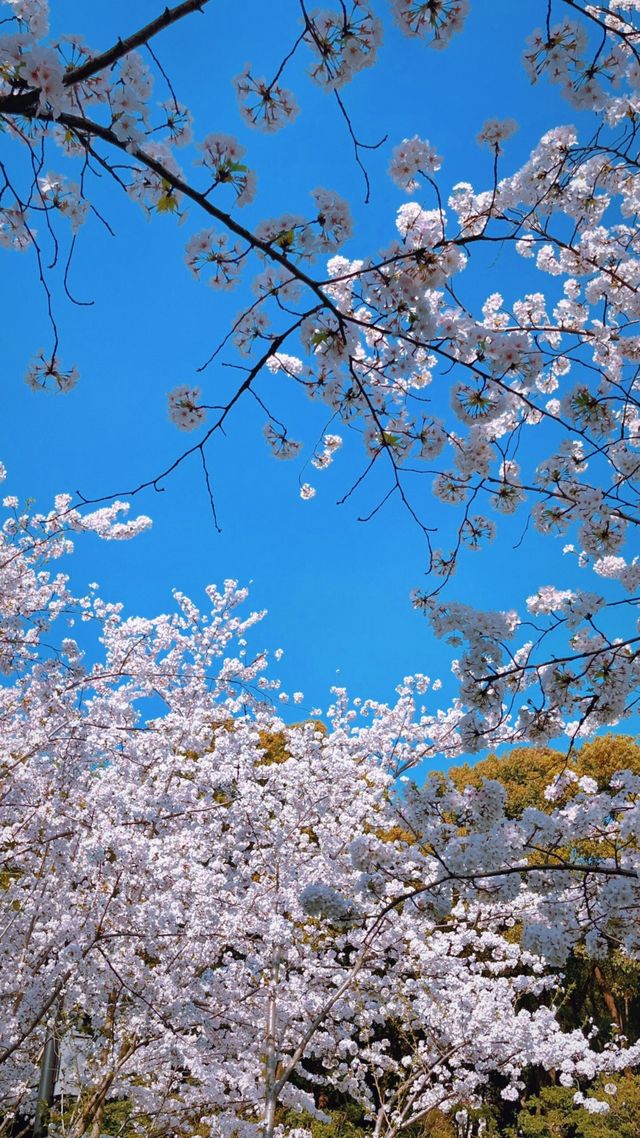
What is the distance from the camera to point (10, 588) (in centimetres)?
623

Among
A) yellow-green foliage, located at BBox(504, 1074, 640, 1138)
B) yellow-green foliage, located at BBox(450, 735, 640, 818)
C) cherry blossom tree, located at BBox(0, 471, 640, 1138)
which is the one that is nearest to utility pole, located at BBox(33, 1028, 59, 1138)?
cherry blossom tree, located at BBox(0, 471, 640, 1138)

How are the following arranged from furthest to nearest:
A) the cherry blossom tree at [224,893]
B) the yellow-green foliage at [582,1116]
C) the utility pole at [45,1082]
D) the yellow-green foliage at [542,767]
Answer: the yellow-green foliage at [542,767], the yellow-green foliage at [582,1116], the utility pole at [45,1082], the cherry blossom tree at [224,893]

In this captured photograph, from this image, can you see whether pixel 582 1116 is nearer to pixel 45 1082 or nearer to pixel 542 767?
pixel 542 767

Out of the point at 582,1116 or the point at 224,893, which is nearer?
the point at 224,893

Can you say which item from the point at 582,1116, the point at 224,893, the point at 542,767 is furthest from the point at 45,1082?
the point at 542,767

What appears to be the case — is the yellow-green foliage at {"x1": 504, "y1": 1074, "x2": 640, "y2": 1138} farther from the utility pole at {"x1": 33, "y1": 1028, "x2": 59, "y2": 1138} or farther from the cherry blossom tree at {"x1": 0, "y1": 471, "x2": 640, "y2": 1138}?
the utility pole at {"x1": 33, "y1": 1028, "x2": 59, "y2": 1138}

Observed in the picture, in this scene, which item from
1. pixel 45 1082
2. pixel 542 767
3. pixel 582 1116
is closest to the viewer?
pixel 45 1082

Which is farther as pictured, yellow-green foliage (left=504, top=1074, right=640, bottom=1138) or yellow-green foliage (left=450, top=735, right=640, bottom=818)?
yellow-green foliage (left=450, top=735, right=640, bottom=818)

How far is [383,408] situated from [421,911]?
2654 mm

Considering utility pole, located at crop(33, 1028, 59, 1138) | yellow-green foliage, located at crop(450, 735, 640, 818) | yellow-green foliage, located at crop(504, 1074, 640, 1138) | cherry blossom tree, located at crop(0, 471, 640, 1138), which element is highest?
yellow-green foliage, located at crop(450, 735, 640, 818)

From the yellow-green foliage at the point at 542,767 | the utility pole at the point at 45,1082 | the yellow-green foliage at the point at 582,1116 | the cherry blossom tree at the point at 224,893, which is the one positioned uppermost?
the yellow-green foliage at the point at 542,767

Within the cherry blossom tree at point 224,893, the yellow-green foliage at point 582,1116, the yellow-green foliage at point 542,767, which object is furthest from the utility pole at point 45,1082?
the yellow-green foliage at point 542,767

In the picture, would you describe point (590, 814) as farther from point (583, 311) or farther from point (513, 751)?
point (513, 751)

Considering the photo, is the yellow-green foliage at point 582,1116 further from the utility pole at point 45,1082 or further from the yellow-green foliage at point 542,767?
the utility pole at point 45,1082
